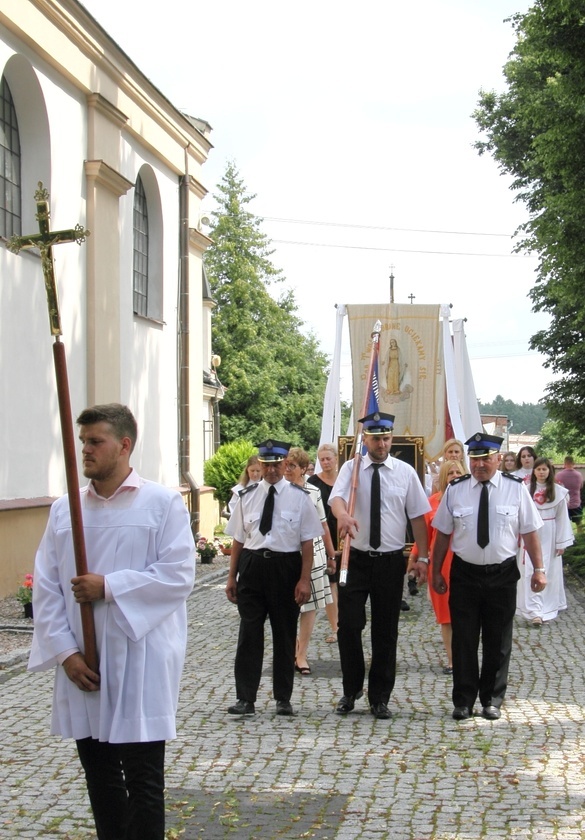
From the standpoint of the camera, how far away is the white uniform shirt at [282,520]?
333 inches

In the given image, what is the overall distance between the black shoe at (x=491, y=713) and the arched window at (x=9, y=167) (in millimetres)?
10202

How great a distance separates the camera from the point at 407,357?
16.2m

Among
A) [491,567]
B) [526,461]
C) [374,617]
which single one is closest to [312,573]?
[374,617]

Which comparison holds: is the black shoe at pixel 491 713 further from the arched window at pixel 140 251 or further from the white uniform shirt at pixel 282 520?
the arched window at pixel 140 251

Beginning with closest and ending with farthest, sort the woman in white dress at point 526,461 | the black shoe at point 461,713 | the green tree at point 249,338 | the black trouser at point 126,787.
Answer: the black trouser at point 126,787, the black shoe at point 461,713, the woman in white dress at point 526,461, the green tree at point 249,338

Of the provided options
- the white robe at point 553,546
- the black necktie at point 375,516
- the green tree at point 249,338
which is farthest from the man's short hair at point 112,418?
the green tree at point 249,338

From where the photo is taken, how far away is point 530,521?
27.4ft

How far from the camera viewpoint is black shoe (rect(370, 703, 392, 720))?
800cm

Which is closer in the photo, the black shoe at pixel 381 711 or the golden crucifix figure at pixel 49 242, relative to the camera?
the golden crucifix figure at pixel 49 242

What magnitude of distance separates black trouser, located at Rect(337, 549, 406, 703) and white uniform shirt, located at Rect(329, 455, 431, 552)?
11 cm

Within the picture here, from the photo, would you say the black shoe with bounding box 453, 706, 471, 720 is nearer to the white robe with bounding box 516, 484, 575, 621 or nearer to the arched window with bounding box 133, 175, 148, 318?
the white robe with bounding box 516, 484, 575, 621

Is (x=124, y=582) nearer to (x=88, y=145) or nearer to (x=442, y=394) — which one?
(x=442, y=394)

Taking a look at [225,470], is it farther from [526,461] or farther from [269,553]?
[269,553]

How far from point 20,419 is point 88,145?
5.04m
